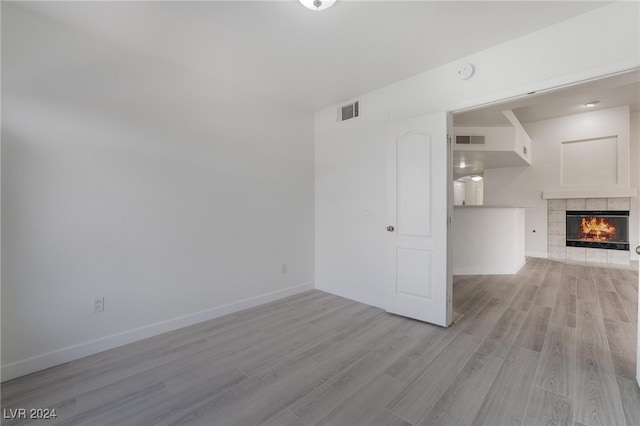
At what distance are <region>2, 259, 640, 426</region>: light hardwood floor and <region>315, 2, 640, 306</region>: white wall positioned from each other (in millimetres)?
810

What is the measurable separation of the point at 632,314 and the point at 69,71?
6.07 m

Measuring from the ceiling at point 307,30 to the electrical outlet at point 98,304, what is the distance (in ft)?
7.44

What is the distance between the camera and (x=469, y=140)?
16.9ft

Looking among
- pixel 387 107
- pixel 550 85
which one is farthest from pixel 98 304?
pixel 550 85

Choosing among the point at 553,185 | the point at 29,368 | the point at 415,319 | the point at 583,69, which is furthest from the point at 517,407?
the point at 553,185

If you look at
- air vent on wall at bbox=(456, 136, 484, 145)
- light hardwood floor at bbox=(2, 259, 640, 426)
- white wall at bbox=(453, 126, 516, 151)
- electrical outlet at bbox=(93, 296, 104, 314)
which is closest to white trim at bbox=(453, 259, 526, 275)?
light hardwood floor at bbox=(2, 259, 640, 426)

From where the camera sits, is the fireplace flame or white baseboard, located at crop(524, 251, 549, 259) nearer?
the fireplace flame

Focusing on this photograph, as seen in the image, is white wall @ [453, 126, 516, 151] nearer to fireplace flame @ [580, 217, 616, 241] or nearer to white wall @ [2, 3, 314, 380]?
fireplace flame @ [580, 217, 616, 241]

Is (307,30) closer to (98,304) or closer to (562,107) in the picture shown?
(98,304)

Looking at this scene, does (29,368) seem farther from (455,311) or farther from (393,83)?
Answer: (393,83)

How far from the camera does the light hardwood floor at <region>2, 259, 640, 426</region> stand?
63.4 inches

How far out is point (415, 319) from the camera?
2947 mm

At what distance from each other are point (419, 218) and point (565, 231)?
600 cm

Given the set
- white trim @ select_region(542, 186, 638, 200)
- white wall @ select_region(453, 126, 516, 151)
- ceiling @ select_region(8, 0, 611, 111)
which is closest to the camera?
ceiling @ select_region(8, 0, 611, 111)
